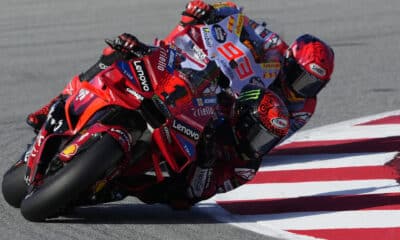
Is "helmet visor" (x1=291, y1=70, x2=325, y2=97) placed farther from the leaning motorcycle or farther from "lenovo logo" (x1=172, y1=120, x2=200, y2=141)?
"lenovo logo" (x1=172, y1=120, x2=200, y2=141)

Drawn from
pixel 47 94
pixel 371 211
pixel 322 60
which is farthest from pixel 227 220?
pixel 47 94

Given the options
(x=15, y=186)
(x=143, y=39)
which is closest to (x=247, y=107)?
(x=15, y=186)

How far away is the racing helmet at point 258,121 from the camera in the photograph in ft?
23.5

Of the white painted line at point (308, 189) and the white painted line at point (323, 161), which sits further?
the white painted line at point (323, 161)

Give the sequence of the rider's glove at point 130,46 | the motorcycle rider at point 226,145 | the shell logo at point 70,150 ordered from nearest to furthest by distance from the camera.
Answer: the shell logo at point 70,150
the rider's glove at point 130,46
the motorcycle rider at point 226,145

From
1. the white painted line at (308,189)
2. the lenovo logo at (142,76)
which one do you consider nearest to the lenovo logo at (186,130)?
the lenovo logo at (142,76)

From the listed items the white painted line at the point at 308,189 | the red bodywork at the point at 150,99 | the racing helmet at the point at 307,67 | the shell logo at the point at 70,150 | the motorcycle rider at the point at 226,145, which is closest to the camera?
the shell logo at the point at 70,150

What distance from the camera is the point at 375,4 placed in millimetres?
17578

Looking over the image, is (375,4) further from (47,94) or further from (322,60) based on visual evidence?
(322,60)

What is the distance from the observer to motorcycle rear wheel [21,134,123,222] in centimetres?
647

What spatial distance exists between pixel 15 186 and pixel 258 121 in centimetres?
161

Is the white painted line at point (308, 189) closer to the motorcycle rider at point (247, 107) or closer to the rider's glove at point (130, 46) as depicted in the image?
the motorcycle rider at point (247, 107)

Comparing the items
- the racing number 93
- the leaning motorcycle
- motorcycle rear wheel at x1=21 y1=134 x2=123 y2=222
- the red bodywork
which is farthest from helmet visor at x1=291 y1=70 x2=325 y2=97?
motorcycle rear wheel at x1=21 y1=134 x2=123 y2=222

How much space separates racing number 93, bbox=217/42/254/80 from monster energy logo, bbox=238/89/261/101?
112 cm
